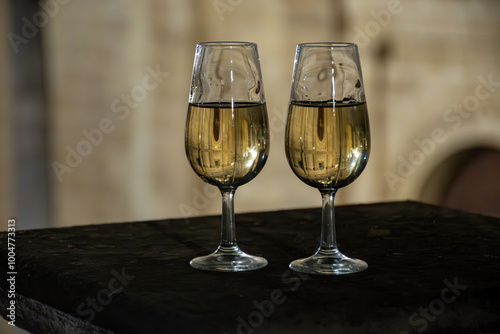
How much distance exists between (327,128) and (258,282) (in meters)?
0.20

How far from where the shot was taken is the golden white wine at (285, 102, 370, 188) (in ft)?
3.16

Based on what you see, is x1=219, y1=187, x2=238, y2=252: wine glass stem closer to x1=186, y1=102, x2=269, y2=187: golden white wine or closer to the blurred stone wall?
x1=186, y1=102, x2=269, y2=187: golden white wine

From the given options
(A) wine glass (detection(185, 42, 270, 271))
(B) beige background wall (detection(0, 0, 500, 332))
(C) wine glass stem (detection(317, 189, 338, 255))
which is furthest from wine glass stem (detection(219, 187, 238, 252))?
(B) beige background wall (detection(0, 0, 500, 332))

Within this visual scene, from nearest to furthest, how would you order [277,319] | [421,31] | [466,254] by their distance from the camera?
[277,319], [466,254], [421,31]

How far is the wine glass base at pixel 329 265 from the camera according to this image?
969mm

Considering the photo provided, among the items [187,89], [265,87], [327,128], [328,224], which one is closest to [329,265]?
[328,224]

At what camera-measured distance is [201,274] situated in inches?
38.0

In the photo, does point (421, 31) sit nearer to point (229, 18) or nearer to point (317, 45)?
point (229, 18)

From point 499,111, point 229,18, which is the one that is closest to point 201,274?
point 229,18

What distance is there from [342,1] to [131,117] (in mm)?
970

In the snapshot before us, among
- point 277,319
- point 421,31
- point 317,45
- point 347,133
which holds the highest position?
point 421,31

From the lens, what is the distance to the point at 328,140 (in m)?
0.96

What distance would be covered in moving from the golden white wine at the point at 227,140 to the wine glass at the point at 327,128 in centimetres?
4

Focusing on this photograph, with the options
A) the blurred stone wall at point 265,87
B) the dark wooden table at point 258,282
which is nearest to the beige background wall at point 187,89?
the blurred stone wall at point 265,87
